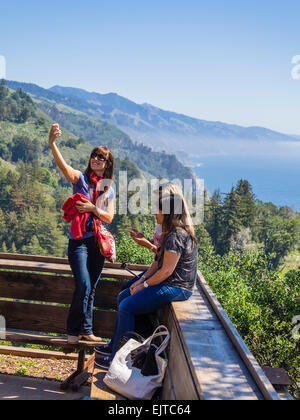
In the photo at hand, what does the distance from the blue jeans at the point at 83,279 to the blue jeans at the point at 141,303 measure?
46 cm

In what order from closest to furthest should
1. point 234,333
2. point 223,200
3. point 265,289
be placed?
point 234,333, point 265,289, point 223,200

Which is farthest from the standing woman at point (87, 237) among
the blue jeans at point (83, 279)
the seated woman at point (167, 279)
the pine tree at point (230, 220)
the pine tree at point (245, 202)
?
the pine tree at point (245, 202)

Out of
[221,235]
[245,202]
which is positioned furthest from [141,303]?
[245,202]

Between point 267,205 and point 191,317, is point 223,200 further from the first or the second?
point 191,317

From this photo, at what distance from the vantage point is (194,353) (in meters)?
2.35

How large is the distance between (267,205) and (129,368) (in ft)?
331

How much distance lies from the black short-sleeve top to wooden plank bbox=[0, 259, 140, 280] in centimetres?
72

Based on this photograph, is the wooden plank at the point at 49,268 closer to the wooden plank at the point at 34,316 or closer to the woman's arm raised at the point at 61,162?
the wooden plank at the point at 34,316

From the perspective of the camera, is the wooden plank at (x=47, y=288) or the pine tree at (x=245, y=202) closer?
the wooden plank at (x=47, y=288)

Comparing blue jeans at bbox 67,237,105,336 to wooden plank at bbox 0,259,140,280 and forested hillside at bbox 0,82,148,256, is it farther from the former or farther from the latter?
forested hillside at bbox 0,82,148,256

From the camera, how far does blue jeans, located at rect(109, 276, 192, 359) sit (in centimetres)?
314

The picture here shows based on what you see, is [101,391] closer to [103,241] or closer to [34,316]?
[103,241]

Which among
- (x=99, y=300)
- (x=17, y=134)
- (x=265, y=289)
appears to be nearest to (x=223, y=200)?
(x=265, y=289)

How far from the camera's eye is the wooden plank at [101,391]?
2.71 meters
